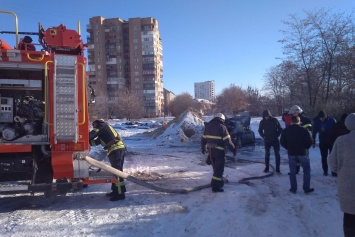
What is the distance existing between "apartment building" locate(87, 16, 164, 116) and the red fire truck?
229ft

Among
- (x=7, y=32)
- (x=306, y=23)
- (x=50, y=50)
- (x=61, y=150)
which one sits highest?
(x=306, y=23)

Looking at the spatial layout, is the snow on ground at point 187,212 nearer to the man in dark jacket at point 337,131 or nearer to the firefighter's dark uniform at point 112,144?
the firefighter's dark uniform at point 112,144

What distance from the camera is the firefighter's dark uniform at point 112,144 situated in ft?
20.7

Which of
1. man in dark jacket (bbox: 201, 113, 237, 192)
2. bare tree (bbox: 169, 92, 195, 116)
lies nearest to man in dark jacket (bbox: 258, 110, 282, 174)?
man in dark jacket (bbox: 201, 113, 237, 192)

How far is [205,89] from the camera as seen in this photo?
571 ft

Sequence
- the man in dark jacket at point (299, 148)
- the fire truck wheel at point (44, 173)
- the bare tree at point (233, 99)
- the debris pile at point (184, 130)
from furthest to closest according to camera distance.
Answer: the bare tree at point (233, 99) → the debris pile at point (184, 130) → the man in dark jacket at point (299, 148) → the fire truck wheel at point (44, 173)

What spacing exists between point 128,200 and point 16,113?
2.76 m

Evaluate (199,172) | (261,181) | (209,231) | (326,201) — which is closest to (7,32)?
(209,231)

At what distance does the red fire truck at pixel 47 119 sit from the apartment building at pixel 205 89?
164 metres

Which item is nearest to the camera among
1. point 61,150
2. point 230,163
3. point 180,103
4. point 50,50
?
point 61,150

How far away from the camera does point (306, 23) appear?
74.9ft

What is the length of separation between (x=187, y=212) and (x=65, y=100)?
9.49 ft

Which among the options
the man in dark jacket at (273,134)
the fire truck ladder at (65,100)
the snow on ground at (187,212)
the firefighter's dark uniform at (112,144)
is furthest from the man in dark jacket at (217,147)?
the fire truck ladder at (65,100)

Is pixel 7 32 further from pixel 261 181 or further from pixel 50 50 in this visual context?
pixel 261 181
